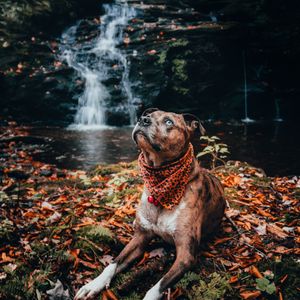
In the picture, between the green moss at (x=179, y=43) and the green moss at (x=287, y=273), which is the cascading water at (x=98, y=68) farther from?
the green moss at (x=287, y=273)

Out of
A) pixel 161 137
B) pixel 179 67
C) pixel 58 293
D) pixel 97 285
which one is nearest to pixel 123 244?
pixel 97 285

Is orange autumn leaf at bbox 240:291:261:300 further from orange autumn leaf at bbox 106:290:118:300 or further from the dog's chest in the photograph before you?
orange autumn leaf at bbox 106:290:118:300

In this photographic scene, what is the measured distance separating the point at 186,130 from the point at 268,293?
5.46ft

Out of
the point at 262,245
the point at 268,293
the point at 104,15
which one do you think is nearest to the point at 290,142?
the point at 262,245

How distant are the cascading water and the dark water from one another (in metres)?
1.57

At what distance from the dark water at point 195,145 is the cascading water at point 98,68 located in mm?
1573

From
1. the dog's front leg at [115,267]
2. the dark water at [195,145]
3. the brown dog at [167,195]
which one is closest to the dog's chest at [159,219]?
the brown dog at [167,195]

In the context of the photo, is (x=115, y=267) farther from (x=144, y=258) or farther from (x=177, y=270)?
(x=177, y=270)

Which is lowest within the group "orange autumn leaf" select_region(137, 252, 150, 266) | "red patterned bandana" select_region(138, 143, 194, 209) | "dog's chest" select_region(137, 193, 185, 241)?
"orange autumn leaf" select_region(137, 252, 150, 266)

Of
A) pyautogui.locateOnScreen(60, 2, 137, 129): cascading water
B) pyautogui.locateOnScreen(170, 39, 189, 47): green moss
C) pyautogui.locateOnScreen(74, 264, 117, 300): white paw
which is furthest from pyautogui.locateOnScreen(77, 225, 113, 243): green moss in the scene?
pyautogui.locateOnScreen(170, 39, 189, 47): green moss

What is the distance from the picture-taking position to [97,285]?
2.60 m

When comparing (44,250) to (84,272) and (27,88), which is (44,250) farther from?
(27,88)

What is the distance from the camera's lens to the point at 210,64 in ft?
54.4

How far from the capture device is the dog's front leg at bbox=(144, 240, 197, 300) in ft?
7.91
